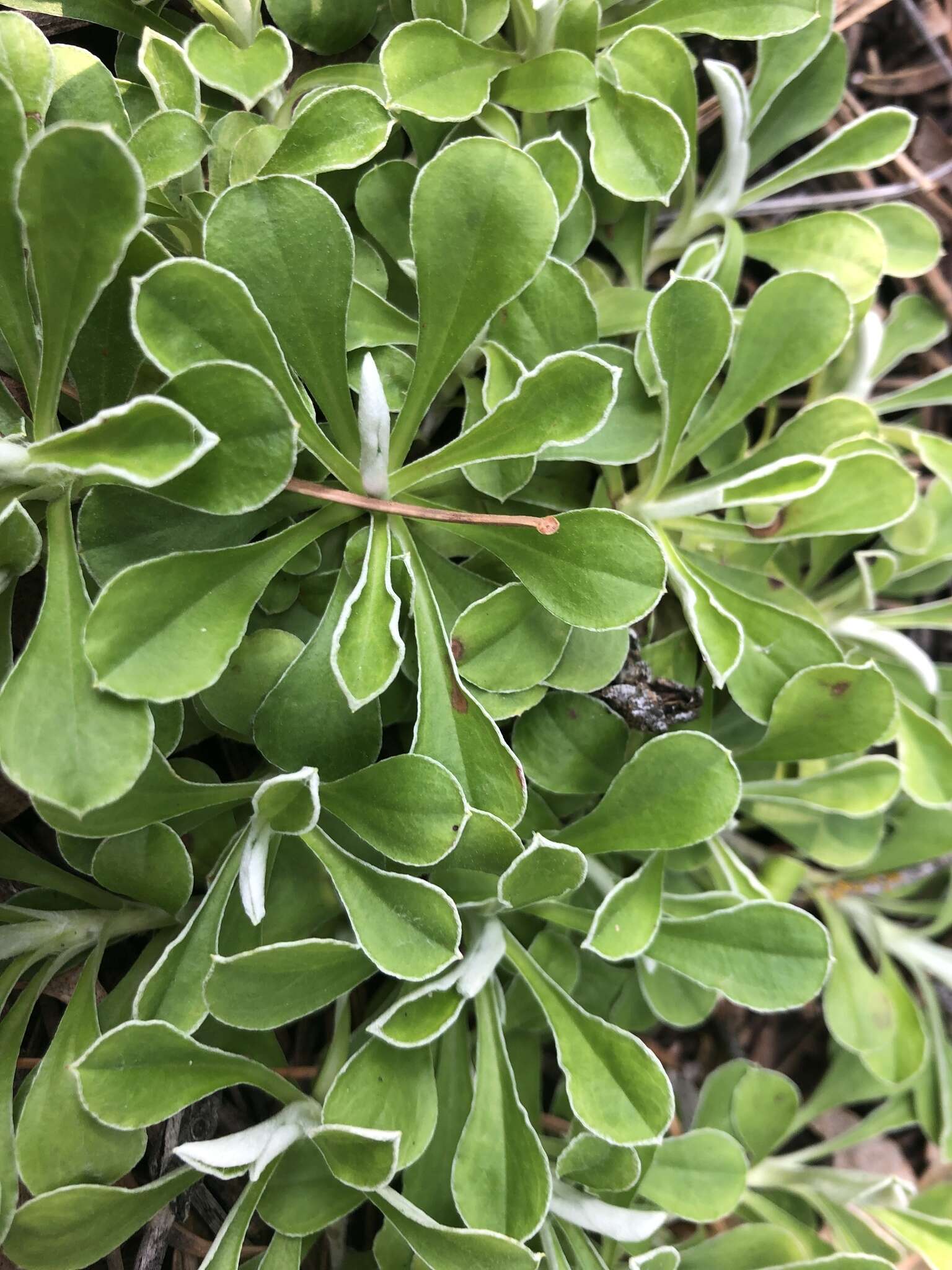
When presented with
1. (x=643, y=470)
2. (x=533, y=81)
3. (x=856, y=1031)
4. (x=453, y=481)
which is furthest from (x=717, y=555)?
(x=856, y=1031)

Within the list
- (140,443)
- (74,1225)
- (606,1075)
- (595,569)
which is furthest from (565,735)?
(74,1225)

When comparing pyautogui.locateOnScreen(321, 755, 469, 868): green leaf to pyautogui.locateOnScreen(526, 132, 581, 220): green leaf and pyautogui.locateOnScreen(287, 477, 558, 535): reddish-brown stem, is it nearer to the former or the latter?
pyautogui.locateOnScreen(287, 477, 558, 535): reddish-brown stem

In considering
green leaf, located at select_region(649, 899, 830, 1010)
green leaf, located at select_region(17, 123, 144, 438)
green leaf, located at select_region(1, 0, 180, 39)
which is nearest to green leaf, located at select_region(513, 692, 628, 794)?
green leaf, located at select_region(649, 899, 830, 1010)

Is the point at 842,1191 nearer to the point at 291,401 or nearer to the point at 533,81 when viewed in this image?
the point at 291,401

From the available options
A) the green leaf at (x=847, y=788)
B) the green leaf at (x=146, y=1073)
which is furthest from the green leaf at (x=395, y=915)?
the green leaf at (x=847, y=788)

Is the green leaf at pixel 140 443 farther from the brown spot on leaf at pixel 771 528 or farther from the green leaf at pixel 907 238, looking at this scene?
the green leaf at pixel 907 238

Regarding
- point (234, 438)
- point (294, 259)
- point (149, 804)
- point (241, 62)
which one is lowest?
point (149, 804)

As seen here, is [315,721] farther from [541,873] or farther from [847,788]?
[847,788]
